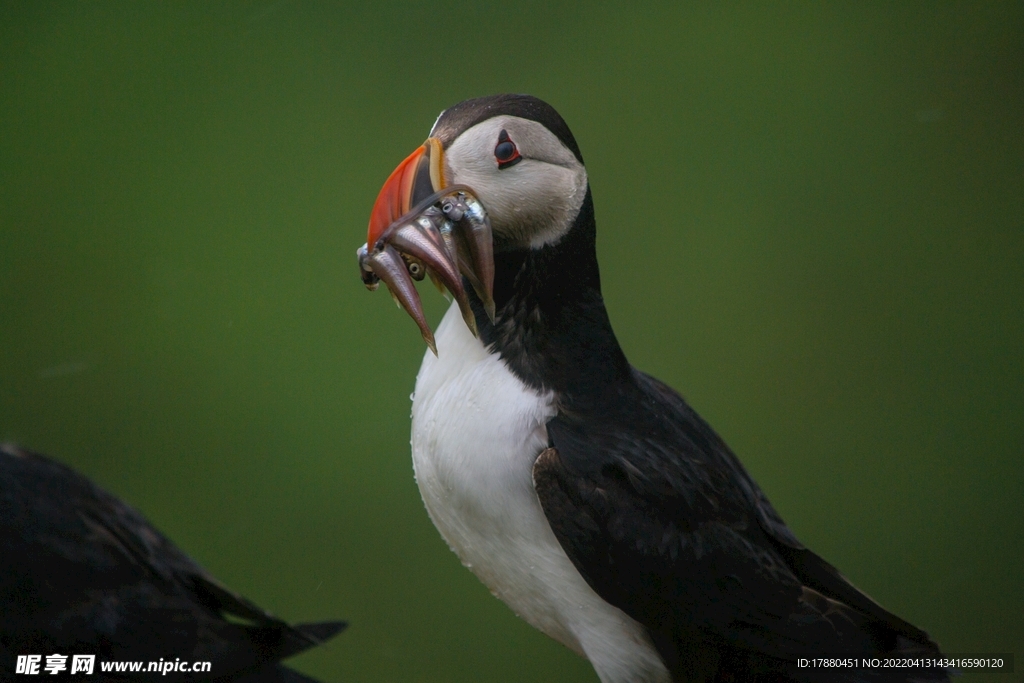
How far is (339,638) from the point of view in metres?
3.02

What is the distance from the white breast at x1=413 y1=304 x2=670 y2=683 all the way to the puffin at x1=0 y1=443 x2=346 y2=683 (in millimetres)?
506

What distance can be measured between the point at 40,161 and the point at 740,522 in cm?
285

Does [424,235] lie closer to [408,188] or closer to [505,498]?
[408,188]

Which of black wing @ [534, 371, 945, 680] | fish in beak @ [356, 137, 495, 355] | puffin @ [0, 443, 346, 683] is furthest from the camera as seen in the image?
puffin @ [0, 443, 346, 683]

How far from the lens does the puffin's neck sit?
1377 mm

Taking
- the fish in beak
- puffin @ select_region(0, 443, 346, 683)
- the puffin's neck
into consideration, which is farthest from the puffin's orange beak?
puffin @ select_region(0, 443, 346, 683)

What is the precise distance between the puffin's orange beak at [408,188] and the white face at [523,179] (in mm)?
18

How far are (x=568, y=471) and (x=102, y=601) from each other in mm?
925

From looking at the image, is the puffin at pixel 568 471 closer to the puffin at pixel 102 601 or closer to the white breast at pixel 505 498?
the white breast at pixel 505 498

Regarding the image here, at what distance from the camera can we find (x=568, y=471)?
1313mm

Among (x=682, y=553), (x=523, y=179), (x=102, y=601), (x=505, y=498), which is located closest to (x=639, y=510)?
(x=682, y=553)

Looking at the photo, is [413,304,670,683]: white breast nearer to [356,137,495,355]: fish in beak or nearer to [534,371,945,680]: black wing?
[534,371,945,680]: black wing

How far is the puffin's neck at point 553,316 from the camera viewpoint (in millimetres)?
1377

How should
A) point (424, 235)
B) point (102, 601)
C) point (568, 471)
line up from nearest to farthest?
point (424, 235), point (568, 471), point (102, 601)
